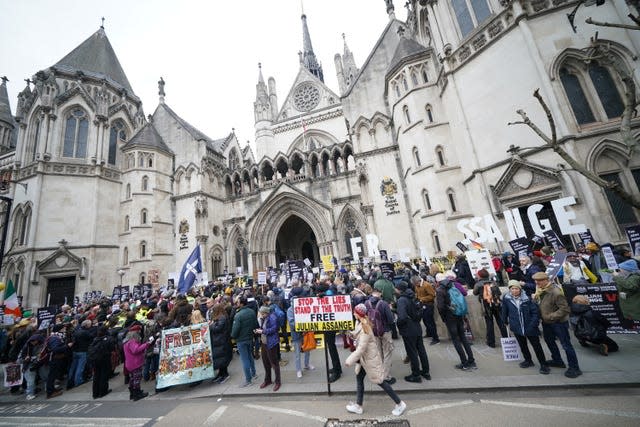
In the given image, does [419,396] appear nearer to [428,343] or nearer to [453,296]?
[453,296]

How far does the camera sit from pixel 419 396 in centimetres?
460

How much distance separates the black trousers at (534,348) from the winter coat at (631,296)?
5.25 ft

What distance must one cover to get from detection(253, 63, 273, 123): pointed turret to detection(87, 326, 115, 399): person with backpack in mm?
30215

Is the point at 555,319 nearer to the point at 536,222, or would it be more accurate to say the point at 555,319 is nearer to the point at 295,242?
the point at 536,222

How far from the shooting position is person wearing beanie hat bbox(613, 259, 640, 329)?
4.64 meters

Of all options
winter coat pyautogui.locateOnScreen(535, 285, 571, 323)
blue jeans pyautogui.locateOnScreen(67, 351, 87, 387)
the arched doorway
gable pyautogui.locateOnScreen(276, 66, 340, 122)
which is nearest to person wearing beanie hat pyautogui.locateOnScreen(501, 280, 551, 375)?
winter coat pyautogui.locateOnScreen(535, 285, 571, 323)

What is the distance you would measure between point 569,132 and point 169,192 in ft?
85.7

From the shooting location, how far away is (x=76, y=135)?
2195cm

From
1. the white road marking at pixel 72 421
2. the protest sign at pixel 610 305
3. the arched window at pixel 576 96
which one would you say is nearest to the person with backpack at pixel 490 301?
the protest sign at pixel 610 305

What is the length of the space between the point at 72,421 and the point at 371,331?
252 inches

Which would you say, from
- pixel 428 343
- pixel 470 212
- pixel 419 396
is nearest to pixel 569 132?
pixel 470 212

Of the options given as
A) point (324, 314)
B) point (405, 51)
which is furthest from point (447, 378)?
point (405, 51)

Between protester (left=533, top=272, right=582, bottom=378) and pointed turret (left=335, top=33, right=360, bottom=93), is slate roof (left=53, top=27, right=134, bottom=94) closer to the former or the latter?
pointed turret (left=335, top=33, right=360, bottom=93)

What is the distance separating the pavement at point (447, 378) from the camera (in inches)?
171
